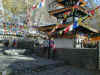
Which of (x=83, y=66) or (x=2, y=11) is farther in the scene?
(x=2, y=11)

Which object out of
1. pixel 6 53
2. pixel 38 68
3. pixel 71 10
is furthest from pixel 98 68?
pixel 6 53

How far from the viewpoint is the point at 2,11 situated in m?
36.3

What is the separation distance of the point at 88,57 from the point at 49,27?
19.2 feet

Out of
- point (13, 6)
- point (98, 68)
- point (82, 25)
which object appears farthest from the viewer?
point (13, 6)

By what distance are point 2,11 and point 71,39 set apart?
95.7ft

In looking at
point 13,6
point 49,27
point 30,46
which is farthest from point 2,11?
point 49,27

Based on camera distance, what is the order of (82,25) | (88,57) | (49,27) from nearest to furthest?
(88,57)
(82,25)
(49,27)

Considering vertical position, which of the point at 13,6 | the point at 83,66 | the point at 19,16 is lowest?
the point at 83,66

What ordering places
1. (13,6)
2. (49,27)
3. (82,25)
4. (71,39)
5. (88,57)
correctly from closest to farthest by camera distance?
(88,57), (82,25), (71,39), (49,27), (13,6)

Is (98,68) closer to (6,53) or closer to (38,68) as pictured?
(38,68)

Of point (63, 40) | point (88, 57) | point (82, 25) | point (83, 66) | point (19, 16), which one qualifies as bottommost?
point (83, 66)

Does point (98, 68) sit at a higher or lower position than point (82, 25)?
lower

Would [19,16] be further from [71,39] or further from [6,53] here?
[71,39]

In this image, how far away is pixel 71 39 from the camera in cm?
1261
